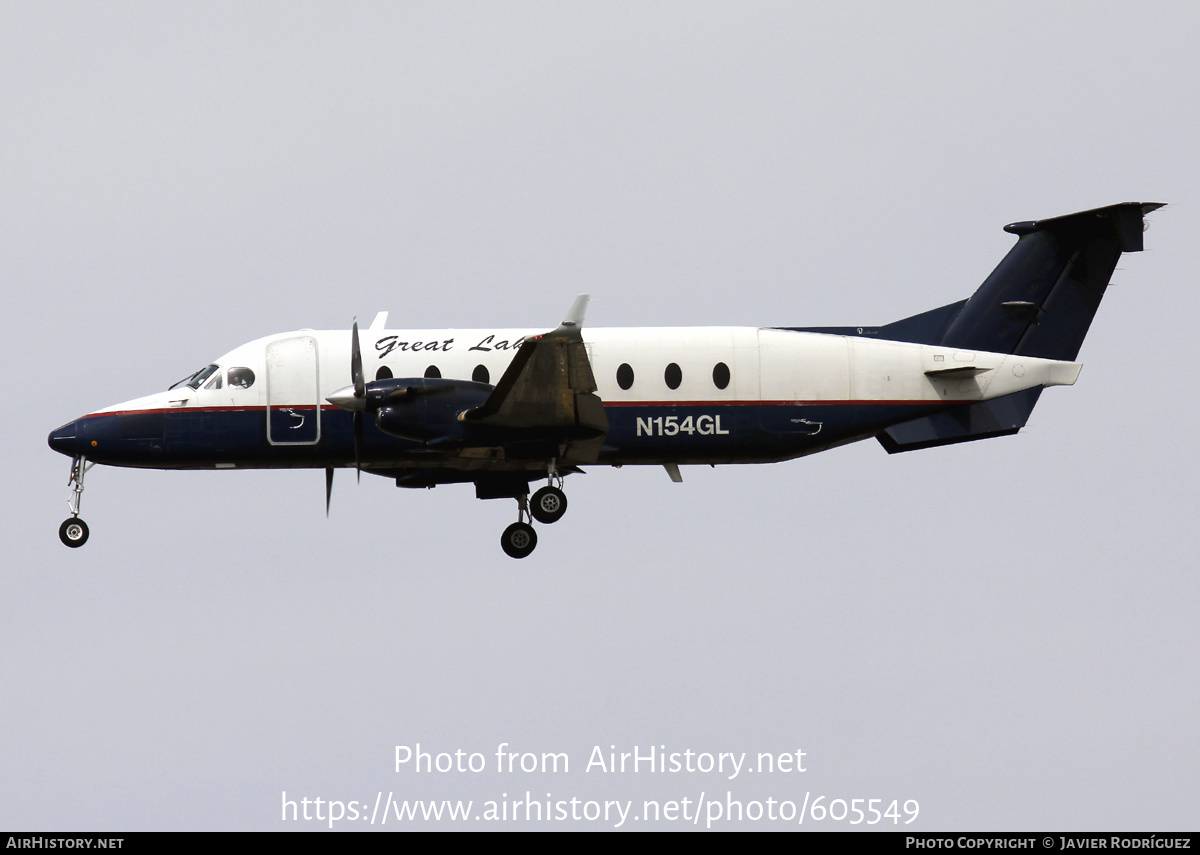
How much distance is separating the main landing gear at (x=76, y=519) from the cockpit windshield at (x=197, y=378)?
2.06 metres

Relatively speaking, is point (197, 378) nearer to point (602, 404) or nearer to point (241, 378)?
point (241, 378)

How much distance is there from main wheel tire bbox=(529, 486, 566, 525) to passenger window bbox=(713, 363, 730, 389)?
329 centimetres

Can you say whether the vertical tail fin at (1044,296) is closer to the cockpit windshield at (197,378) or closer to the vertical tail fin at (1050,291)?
the vertical tail fin at (1050,291)

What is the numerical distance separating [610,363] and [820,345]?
12.4 feet

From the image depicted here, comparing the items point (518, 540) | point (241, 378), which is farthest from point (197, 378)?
point (518, 540)

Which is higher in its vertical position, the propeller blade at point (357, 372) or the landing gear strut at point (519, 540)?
the propeller blade at point (357, 372)

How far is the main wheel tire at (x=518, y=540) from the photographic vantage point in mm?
27578

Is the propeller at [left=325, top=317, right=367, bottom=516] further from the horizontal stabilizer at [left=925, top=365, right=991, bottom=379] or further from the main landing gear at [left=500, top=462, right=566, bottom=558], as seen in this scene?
the horizontal stabilizer at [left=925, top=365, right=991, bottom=379]

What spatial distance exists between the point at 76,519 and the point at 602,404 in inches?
369

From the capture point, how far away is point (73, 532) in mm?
27328

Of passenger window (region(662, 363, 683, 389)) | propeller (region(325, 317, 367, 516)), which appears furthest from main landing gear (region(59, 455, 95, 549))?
passenger window (region(662, 363, 683, 389))

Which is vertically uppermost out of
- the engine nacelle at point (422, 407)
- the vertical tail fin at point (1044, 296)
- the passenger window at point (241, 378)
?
the vertical tail fin at point (1044, 296)

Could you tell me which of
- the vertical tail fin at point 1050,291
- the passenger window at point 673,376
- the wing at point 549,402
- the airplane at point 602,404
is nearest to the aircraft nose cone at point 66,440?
the airplane at point 602,404

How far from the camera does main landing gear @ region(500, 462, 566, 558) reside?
2689cm
